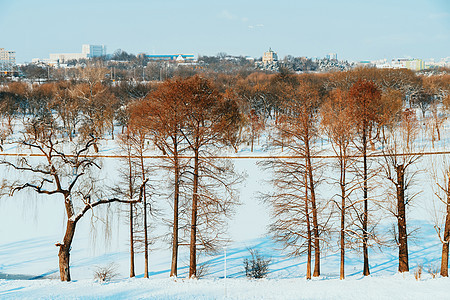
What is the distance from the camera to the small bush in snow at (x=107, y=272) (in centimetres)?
1299

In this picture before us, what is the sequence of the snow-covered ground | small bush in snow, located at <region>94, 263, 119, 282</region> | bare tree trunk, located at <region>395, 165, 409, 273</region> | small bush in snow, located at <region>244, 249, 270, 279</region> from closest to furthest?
the snow-covered ground
bare tree trunk, located at <region>395, 165, 409, 273</region>
small bush in snow, located at <region>94, 263, 119, 282</region>
small bush in snow, located at <region>244, 249, 270, 279</region>

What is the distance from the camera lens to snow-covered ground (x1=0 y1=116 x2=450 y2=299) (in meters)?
9.76

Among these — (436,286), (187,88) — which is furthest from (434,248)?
(187,88)

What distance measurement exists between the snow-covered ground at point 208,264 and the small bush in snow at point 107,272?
7.1 inches

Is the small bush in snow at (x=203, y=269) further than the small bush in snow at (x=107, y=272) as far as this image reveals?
Yes

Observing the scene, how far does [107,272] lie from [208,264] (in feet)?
10.9

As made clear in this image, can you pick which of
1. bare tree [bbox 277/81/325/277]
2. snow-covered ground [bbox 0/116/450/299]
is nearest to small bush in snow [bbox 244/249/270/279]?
snow-covered ground [bbox 0/116/450/299]

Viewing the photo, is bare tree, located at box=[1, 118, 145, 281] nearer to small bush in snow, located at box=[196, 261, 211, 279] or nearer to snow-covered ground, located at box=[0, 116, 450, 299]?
snow-covered ground, located at box=[0, 116, 450, 299]

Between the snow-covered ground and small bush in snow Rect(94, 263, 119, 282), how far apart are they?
179 mm

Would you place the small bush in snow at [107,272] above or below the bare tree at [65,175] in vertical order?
below

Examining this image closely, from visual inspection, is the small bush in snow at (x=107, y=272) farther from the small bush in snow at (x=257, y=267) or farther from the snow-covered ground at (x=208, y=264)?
the small bush in snow at (x=257, y=267)

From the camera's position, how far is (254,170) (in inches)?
1122

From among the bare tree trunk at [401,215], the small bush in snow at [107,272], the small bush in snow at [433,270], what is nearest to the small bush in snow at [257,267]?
the bare tree trunk at [401,215]

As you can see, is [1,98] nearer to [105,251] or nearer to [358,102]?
[105,251]
